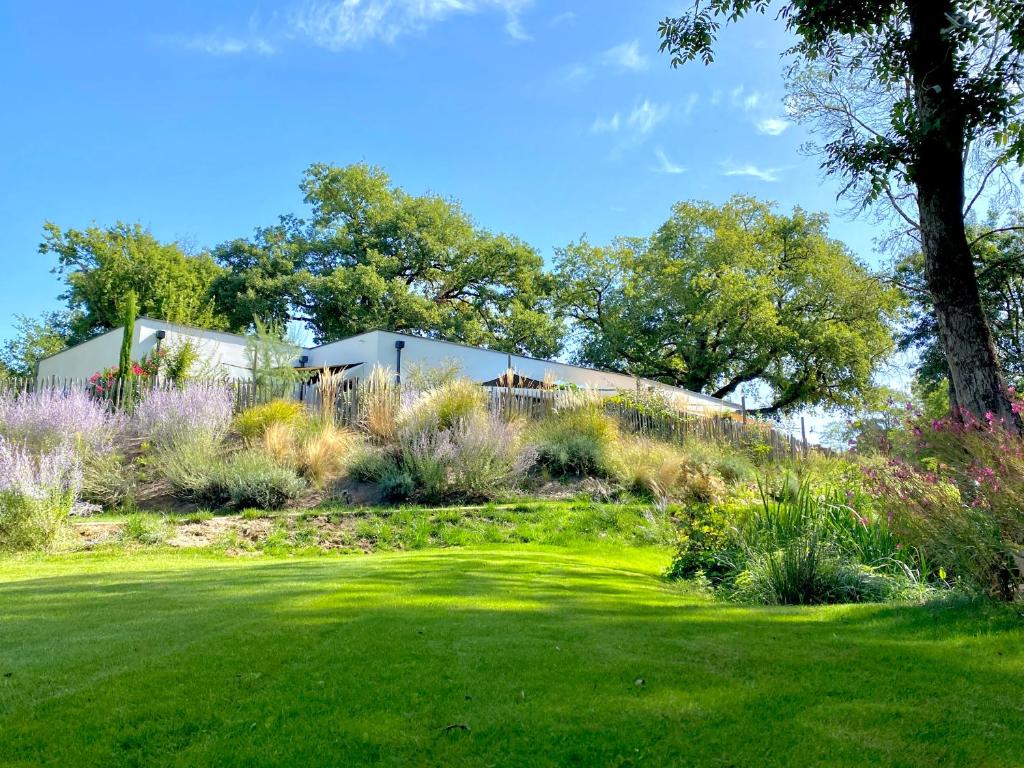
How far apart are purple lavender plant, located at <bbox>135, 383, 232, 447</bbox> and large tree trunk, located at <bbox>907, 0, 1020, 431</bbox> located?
34.2 feet

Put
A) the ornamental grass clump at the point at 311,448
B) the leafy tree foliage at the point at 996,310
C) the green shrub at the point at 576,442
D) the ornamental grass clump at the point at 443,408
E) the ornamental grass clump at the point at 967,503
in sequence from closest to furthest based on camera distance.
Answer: the ornamental grass clump at the point at 967,503
the ornamental grass clump at the point at 311,448
the ornamental grass clump at the point at 443,408
the green shrub at the point at 576,442
the leafy tree foliage at the point at 996,310

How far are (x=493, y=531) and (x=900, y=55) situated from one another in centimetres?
769

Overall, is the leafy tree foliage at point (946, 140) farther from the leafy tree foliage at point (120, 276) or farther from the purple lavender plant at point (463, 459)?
the leafy tree foliage at point (120, 276)

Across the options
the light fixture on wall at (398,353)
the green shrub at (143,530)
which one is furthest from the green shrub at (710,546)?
the light fixture on wall at (398,353)

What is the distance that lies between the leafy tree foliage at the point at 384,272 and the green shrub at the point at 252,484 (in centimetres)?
1993

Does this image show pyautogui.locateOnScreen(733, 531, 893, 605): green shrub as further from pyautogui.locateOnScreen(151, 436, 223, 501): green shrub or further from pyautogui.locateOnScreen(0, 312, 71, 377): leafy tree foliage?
pyautogui.locateOnScreen(0, 312, 71, 377): leafy tree foliage

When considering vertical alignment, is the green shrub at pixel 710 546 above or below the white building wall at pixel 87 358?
below

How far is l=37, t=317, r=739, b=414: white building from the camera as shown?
1820 centimetres

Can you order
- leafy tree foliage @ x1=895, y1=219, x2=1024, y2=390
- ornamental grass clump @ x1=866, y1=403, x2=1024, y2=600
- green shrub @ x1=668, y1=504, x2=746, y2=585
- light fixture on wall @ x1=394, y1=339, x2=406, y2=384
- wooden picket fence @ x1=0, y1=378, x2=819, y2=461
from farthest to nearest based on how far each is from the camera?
leafy tree foliage @ x1=895, y1=219, x2=1024, y2=390, light fixture on wall @ x1=394, y1=339, x2=406, y2=384, wooden picket fence @ x1=0, y1=378, x2=819, y2=461, green shrub @ x1=668, y1=504, x2=746, y2=585, ornamental grass clump @ x1=866, y1=403, x2=1024, y2=600

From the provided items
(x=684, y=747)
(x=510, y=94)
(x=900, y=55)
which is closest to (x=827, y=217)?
(x=510, y=94)

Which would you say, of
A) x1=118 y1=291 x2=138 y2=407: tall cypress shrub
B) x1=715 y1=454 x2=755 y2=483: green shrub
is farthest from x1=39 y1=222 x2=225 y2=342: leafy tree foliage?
x1=715 y1=454 x2=755 y2=483: green shrub

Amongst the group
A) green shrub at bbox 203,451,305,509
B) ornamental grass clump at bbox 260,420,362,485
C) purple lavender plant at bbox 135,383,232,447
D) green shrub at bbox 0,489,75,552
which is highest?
purple lavender plant at bbox 135,383,232,447

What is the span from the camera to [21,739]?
87.4 inches

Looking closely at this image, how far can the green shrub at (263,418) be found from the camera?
1198 centimetres
